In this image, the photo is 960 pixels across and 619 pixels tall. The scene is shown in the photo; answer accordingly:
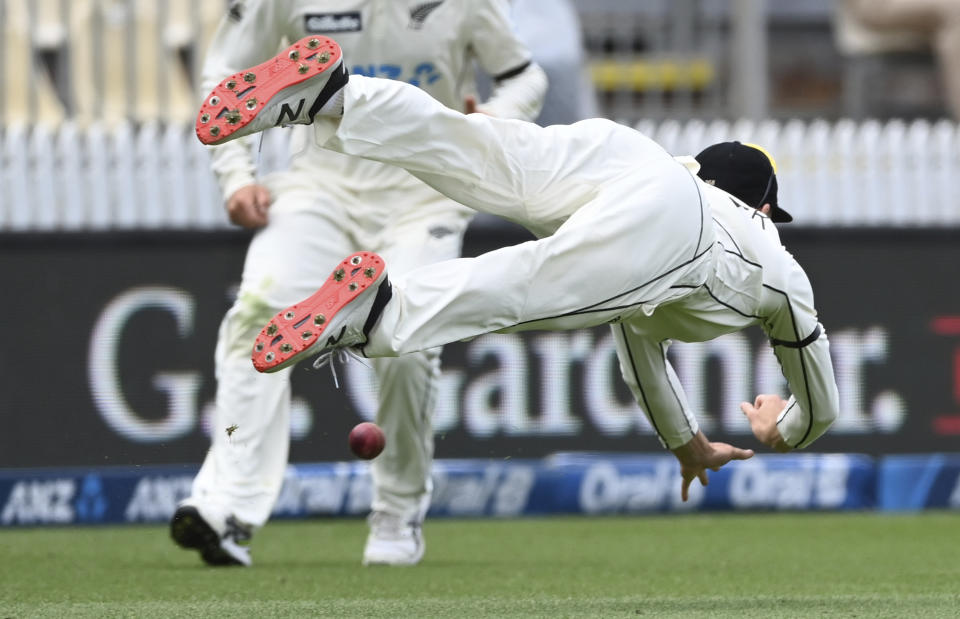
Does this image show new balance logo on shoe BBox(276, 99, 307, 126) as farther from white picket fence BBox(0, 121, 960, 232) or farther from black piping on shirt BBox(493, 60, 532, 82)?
white picket fence BBox(0, 121, 960, 232)

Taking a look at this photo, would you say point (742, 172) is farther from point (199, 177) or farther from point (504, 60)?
point (199, 177)

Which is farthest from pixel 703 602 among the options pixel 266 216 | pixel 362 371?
pixel 362 371

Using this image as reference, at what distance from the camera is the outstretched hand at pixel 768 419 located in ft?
15.8

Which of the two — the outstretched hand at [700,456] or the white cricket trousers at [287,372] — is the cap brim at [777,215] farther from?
the white cricket trousers at [287,372]

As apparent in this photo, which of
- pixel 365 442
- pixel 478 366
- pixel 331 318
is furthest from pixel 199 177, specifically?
pixel 331 318

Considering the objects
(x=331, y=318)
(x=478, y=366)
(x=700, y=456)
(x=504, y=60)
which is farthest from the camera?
(x=478, y=366)

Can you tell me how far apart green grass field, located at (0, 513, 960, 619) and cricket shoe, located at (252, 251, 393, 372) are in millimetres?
648

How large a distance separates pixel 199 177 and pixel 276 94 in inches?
176

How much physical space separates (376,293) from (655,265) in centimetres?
71

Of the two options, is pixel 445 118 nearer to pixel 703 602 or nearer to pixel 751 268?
pixel 751 268

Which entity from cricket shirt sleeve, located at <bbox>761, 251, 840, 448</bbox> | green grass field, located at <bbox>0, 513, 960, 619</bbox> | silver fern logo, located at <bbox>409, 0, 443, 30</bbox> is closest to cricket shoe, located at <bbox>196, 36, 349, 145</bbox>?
green grass field, located at <bbox>0, 513, 960, 619</bbox>

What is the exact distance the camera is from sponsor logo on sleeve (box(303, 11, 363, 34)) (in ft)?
18.4

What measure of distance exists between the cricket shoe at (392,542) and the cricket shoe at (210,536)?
42cm

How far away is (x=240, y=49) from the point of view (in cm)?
565
